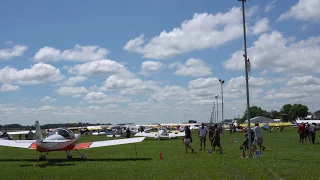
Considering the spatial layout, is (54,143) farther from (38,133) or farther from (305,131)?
(305,131)

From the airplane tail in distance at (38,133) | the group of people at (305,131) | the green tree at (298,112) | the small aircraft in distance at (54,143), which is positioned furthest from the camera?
the green tree at (298,112)

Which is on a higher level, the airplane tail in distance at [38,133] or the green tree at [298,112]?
the green tree at [298,112]

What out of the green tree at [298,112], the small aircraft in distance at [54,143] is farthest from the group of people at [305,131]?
the green tree at [298,112]

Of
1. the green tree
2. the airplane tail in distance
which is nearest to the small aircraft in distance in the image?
the airplane tail in distance

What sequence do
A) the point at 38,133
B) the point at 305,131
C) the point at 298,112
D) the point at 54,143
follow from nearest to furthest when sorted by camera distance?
the point at 54,143
the point at 38,133
the point at 305,131
the point at 298,112

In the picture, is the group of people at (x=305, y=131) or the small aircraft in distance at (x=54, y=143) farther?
the group of people at (x=305, y=131)

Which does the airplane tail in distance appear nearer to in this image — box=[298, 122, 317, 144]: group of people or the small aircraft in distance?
the small aircraft in distance

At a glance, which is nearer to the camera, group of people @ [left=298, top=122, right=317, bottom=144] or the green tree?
group of people @ [left=298, top=122, right=317, bottom=144]

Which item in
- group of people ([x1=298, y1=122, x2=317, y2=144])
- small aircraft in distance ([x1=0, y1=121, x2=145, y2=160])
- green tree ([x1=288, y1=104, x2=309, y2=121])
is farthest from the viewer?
green tree ([x1=288, y1=104, x2=309, y2=121])

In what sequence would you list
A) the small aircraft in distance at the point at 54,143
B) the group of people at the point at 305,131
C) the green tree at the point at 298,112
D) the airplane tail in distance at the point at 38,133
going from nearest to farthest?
the small aircraft in distance at the point at 54,143
the airplane tail in distance at the point at 38,133
the group of people at the point at 305,131
the green tree at the point at 298,112

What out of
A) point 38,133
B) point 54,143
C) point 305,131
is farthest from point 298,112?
point 54,143

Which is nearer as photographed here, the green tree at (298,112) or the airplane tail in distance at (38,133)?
the airplane tail in distance at (38,133)

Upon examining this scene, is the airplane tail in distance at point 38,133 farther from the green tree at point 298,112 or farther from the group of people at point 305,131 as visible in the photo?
the green tree at point 298,112

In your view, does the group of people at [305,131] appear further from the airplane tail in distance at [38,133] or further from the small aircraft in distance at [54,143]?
the airplane tail in distance at [38,133]
